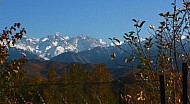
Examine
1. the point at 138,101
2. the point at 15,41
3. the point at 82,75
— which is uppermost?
the point at 82,75

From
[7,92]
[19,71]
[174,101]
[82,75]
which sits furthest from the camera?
[82,75]

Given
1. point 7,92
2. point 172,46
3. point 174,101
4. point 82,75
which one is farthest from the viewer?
point 82,75

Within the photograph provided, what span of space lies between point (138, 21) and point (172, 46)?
74 cm

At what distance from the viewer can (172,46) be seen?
7.02 meters

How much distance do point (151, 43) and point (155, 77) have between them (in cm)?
70

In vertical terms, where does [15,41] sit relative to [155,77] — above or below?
above

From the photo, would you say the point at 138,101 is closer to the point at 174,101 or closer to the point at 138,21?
the point at 174,101

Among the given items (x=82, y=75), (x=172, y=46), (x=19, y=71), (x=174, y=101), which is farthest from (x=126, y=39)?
(x=82, y=75)

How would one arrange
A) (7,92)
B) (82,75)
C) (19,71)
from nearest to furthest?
(7,92), (19,71), (82,75)

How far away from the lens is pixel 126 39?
23.9 ft

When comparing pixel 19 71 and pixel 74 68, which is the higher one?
pixel 74 68

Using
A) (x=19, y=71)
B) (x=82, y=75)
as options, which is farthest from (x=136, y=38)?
(x=82, y=75)

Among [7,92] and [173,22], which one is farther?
[7,92]

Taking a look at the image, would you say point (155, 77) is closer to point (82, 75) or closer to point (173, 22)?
point (173, 22)
